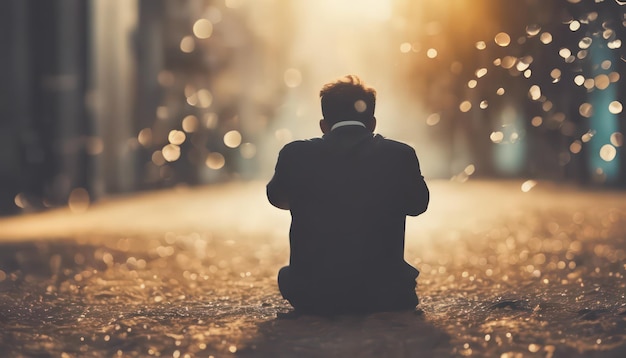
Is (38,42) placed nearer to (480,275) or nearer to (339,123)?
(480,275)

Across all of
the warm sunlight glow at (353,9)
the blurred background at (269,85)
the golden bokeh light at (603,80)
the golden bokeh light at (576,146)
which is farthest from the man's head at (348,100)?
the warm sunlight glow at (353,9)

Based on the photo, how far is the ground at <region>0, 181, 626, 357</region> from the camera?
10.6 feet

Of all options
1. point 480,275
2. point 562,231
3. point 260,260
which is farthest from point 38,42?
point 480,275

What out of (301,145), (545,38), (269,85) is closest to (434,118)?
(269,85)

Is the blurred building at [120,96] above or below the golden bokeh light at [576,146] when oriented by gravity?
above

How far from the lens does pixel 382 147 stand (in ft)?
11.5

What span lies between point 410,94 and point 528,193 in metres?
4.55

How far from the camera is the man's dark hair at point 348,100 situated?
11.6ft

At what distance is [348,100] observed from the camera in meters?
3.52

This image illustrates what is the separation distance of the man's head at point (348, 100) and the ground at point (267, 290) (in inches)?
32.5

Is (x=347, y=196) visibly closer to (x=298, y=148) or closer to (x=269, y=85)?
(x=298, y=148)

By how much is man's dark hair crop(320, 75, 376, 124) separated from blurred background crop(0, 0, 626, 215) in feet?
3.91

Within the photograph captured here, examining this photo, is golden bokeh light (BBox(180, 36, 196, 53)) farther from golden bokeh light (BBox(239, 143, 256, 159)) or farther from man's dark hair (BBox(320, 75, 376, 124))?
man's dark hair (BBox(320, 75, 376, 124))

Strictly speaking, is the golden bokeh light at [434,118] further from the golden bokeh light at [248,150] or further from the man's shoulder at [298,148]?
the man's shoulder at [298,148]
